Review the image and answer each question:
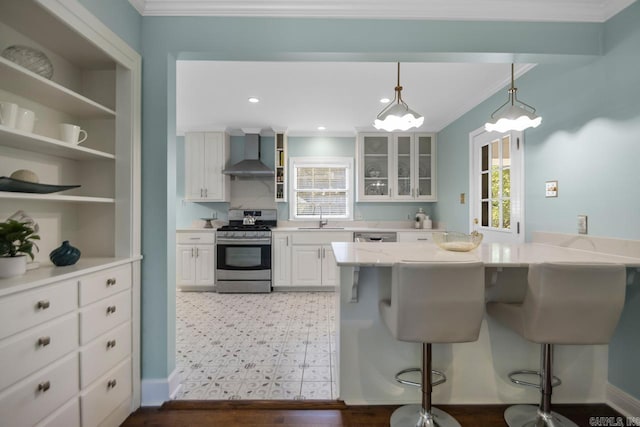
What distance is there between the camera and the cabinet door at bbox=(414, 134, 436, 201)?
459 cm

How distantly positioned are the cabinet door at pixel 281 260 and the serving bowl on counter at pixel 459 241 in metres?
2.67

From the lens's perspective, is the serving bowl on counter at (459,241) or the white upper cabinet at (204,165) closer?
the serving bowl on counter at (459,241)

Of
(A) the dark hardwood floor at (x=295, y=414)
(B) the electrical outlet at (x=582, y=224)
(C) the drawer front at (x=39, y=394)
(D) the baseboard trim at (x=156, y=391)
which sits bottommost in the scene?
(A) the dark hardwood floor at (x=295, y=414)

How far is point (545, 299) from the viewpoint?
1.38 m

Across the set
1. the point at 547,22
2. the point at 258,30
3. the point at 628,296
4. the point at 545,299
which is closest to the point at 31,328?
the point at 258,30

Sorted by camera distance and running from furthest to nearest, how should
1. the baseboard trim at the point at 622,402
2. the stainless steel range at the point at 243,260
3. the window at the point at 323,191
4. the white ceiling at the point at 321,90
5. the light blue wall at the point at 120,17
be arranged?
the window at the point at 323,191
the stainless steel range at the point at 243,260
the white ceiling at the point at 321,90
the baseboard trim at the point at 622,402
the light blue wall at the point at 120,17

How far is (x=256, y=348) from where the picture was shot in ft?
8.56

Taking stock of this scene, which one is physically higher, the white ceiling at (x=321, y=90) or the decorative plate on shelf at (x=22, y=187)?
the white ceiling at (x=321, y=90)

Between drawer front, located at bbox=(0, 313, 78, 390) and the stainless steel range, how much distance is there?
113 inches

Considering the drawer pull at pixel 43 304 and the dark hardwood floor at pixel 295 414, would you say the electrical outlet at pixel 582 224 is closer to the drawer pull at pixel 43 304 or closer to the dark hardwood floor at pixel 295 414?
the dark hardwood floor at pixel 295 414

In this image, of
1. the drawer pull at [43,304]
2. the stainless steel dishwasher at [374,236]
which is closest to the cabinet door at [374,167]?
the stainless steel dishwasher at [374,236]

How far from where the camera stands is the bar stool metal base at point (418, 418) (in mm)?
1603

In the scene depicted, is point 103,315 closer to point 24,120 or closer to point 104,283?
point 104,283

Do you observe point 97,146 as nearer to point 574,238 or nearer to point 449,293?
point 449,293
